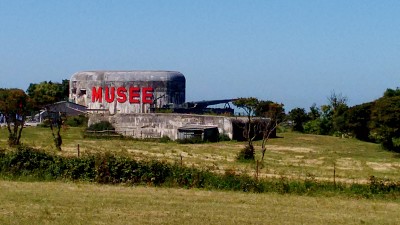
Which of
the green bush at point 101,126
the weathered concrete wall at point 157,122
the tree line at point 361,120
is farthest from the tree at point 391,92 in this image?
the green bush at point 101,126

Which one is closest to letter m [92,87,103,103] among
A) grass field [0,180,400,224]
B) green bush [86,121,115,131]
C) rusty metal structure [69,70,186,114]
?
rusty metal structure [69,70,186,114]

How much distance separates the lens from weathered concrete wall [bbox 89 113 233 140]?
63.4m

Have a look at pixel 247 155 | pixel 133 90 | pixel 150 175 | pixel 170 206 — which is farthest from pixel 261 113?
pixel 170 206

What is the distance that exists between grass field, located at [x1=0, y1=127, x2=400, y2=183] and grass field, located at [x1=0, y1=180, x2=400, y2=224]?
4.62m

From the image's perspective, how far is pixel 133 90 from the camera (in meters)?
78.7

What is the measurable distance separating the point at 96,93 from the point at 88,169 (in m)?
54.2

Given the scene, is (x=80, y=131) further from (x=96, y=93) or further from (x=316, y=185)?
(x=316, y=185)

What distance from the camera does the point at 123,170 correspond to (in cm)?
2700

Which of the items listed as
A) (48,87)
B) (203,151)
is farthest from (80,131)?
(48,87)

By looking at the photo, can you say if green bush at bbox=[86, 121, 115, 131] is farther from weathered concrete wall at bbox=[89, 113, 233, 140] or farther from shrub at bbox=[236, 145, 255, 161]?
shrub at bbox=[236, 145, 255, 161]

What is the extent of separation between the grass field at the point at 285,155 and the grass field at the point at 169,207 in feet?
15.2

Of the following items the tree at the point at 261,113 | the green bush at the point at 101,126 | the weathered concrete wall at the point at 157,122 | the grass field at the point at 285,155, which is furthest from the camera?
the green bush at the point at 101,126

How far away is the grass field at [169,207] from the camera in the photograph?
1905 cm

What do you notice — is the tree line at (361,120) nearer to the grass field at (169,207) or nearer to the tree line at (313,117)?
the tree line at (313,117)
